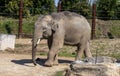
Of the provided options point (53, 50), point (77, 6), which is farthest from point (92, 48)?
point (77, 6)

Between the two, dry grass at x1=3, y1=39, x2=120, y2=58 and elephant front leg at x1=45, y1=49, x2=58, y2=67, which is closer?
elephant front leg at x1=45, y1=49, x2=58, y2=67

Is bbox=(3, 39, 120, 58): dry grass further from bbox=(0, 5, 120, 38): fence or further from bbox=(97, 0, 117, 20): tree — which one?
bbox=(97, 0, 117, 20): tree

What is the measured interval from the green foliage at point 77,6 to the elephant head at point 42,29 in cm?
1364

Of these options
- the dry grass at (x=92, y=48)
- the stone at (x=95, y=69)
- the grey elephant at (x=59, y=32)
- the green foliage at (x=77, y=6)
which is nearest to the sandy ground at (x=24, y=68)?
the grey elephant at (x=59, y=32)

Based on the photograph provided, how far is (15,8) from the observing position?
23.2m

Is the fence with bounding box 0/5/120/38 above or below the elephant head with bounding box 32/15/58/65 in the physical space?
below

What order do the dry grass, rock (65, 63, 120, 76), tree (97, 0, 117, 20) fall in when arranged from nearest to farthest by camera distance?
1. rock (65, 63, 120, 76)
2. the dry grass
3. tree (97, 0, 117, 20)

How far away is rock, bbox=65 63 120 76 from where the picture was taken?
754cm

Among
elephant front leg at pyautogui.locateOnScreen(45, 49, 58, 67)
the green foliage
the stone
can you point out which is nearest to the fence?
the green foliage

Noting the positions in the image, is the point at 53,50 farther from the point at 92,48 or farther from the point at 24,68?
the point at 92,48

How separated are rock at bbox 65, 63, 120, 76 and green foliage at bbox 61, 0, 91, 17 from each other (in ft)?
54.3

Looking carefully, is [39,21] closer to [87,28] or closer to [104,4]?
[87,28]

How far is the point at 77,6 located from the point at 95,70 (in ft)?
58.6

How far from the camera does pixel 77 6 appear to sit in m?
25.3
